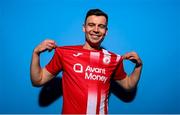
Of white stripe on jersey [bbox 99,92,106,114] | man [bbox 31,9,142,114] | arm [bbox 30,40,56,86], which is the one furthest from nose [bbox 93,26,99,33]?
white stripe on jersey [bbox 99,92,106,114]

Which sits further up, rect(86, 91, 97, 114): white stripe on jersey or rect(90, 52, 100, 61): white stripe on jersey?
rect(90, 52, 100, 61): white stripe on jersey

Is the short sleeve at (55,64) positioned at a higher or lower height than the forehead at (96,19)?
lower

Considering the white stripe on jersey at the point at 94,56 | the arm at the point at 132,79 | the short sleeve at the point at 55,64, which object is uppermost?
the white stripe on jersey at the point at 94,56

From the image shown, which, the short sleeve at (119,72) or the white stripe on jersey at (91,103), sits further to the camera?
the short sleeve at (119,72)

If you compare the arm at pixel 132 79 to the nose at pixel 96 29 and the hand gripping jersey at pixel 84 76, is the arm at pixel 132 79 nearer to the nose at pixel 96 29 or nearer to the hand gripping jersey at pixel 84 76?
the hand gripping jersey at pixel 84 76

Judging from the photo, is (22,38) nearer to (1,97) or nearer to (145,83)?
(1,97)

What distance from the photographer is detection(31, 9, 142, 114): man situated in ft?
3.77

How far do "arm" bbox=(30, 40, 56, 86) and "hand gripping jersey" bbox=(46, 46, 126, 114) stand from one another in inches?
1.4

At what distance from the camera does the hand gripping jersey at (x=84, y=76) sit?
1.15m

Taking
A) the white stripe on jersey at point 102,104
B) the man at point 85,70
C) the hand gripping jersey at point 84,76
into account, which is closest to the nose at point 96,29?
the man at point 85,70

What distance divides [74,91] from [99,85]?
0.42ft

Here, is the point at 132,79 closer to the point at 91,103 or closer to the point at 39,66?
the point at 91,103

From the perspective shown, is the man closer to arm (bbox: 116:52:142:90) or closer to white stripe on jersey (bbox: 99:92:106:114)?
white stripe on jersey (bbox: 99:92:106:114)

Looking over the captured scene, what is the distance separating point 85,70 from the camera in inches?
46.0
